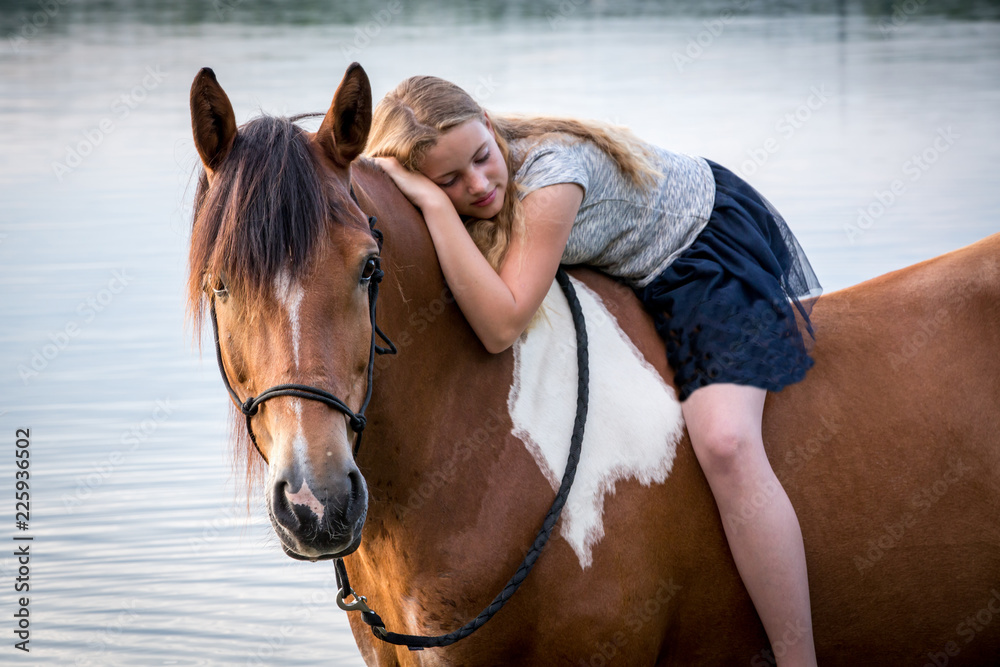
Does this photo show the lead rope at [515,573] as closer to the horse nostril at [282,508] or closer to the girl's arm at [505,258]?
the girl's arm at [505,258]

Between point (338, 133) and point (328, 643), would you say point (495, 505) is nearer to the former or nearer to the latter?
point (338, 133)

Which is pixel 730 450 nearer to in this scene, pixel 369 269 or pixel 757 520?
pixel 757 520

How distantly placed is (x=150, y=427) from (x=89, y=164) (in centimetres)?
733

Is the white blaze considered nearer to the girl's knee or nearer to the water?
the water

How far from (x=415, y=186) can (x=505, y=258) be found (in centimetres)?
27

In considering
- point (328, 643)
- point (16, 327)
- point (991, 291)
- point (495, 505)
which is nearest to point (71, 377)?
point (16, 327)

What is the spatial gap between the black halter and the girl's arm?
207 millimetres

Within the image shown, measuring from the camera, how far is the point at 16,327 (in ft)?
24.8

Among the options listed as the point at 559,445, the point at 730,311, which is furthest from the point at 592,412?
the point at 730,311

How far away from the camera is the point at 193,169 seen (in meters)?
2.28

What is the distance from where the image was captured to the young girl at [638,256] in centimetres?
237

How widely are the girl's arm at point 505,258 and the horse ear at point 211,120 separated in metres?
0.44

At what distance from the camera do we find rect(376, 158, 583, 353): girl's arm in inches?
90.7

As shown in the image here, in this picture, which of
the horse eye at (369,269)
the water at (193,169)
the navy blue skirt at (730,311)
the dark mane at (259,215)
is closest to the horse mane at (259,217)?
the dark mane at (259,215)
